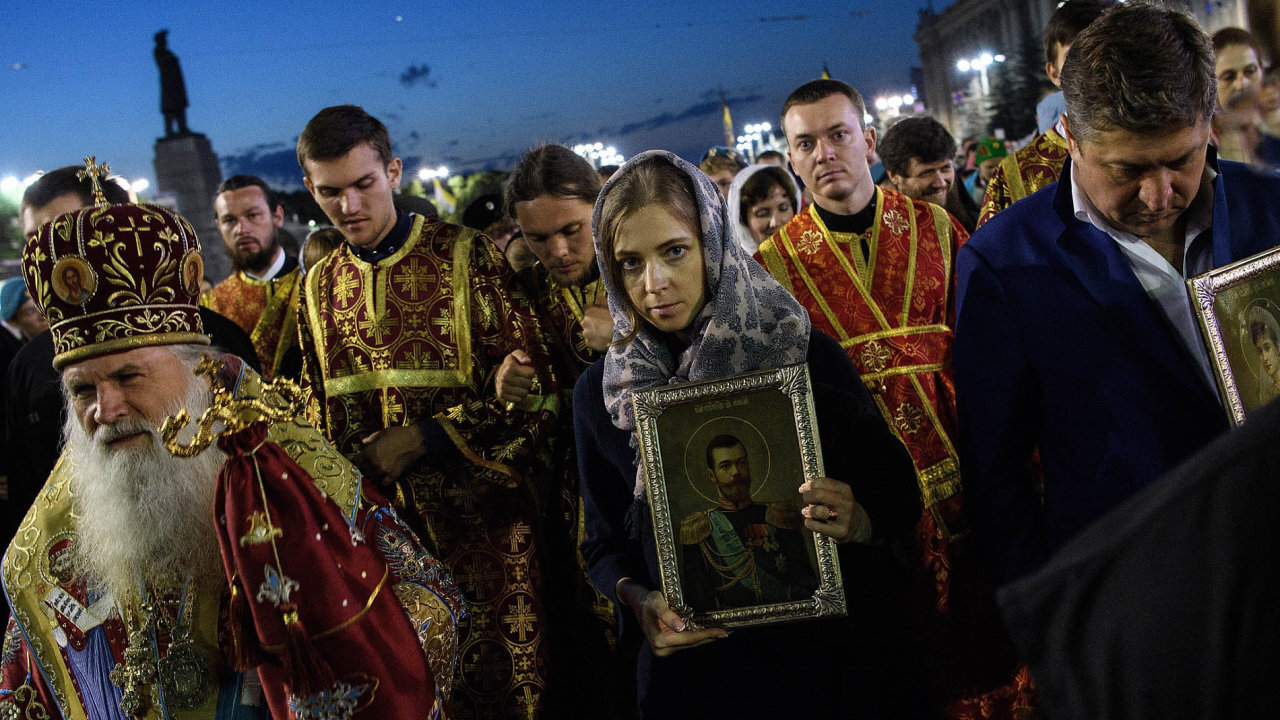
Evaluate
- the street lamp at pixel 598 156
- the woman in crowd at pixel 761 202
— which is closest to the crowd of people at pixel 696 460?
the woman in crowd at pixel 761 202

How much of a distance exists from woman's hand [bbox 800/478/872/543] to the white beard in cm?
146

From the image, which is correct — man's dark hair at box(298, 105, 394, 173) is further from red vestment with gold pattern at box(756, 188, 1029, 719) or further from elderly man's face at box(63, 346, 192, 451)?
red vestment with gold pattern at box(756, 188, 1029, 719)

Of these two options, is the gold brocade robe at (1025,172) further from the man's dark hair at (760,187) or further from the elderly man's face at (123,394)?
the elderly man's face at (123,394)

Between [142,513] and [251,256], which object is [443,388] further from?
[251,256]

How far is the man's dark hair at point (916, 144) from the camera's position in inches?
191

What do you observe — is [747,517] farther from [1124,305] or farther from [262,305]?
[262,305]

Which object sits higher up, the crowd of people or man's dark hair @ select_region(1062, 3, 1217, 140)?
man's dark hair @ select_region(1062, 3, 1217, 140)

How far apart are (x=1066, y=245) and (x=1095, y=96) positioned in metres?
0.32

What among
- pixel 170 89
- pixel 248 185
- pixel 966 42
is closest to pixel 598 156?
pixel 170 89

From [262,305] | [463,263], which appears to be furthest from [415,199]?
[463,263]

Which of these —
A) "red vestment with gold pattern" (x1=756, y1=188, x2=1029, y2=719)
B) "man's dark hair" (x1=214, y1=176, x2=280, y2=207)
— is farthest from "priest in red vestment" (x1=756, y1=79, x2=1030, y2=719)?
"man's dark hair" (x1=214, y1=176, x2=280, y2=207)

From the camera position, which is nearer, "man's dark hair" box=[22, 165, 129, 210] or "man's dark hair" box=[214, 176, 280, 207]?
"man's dark hair" box=[22, 165, 129, 210]

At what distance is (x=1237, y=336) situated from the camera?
1.70 m

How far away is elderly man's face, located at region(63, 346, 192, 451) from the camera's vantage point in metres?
2.28
